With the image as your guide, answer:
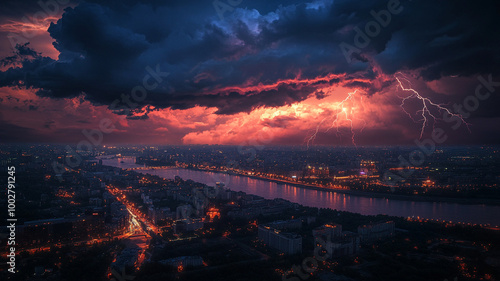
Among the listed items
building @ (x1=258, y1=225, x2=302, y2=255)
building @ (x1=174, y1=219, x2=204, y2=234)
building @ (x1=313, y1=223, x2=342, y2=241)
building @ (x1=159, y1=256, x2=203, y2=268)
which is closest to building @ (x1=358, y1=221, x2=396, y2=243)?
building @ (x1=313, y1=223, x2=342, y2=241)

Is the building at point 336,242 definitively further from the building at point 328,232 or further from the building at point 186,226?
the building at point 186,226

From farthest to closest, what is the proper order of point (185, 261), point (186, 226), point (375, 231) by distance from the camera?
point (186, 226) → point (375, 231) → point (185, 261)

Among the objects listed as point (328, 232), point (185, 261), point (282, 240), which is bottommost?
point (185, 261)

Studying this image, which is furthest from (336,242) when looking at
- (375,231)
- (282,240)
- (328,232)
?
(375,231)

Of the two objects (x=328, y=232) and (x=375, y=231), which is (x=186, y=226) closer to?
(x=328, y=232)

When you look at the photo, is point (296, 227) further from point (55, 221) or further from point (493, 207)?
A: point (493, 207)

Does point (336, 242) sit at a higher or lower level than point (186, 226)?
higher
